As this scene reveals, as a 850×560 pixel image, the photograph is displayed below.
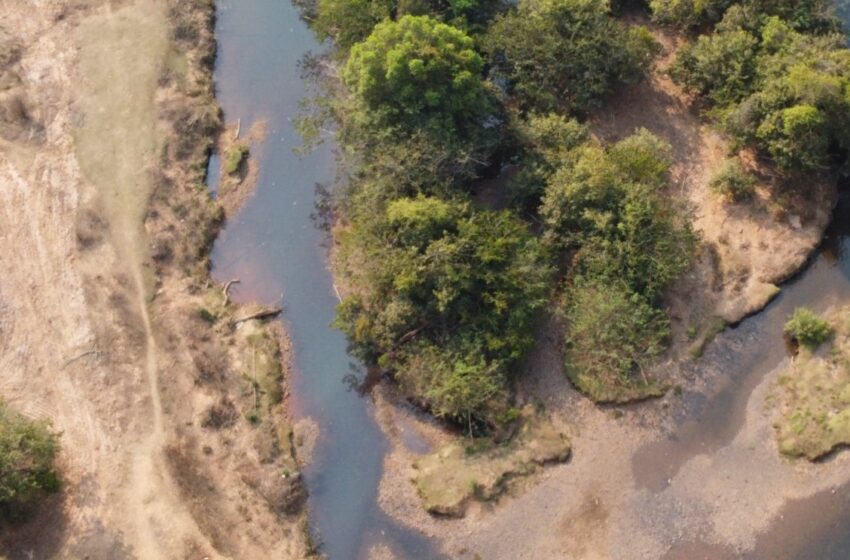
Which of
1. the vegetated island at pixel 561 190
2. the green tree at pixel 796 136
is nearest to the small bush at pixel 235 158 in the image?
the vegetated island at pixel 561 190

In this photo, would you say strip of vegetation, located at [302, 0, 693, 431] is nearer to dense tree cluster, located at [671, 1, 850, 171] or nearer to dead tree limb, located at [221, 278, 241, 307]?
dense tree cluster, located at [671, 1, 850, 171]

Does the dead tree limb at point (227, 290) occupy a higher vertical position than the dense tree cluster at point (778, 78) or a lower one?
lower

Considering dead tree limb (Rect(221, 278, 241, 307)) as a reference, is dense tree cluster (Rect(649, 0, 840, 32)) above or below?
above

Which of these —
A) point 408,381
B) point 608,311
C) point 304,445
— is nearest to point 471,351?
point 408,381

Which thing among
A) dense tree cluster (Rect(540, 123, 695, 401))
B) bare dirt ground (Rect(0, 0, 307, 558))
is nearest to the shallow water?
bare dirt ground (Rect(0, 0, 307, 558))

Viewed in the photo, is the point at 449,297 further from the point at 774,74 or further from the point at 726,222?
the point at 774,74

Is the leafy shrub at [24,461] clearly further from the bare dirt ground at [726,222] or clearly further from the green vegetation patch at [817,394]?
the green vegetation patch at [817,394]
